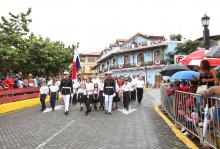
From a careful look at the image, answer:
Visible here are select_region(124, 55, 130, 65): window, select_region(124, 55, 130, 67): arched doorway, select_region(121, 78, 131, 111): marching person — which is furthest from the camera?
select_region(124, 55, 130, 65): window

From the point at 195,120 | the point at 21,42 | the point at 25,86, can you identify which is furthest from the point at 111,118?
the point at 21,42

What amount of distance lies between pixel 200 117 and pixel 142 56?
55.1m

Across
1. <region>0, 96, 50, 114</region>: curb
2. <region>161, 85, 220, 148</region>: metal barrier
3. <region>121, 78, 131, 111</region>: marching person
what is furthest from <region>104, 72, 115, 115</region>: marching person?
<region>161, 85, 220, 148</region>: metal barrier

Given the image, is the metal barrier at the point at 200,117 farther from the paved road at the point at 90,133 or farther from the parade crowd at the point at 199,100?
the paved road at the point at 90,133

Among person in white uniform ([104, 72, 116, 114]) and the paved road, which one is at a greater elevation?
person in white uniform ([104, 72, 116, 114])

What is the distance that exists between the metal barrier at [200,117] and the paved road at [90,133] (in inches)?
19.3

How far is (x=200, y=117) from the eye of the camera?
7578 mm

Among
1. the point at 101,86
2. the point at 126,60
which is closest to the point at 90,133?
the point at 101,86

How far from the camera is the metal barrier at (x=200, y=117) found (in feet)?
21.4

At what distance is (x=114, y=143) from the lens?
27.9 ft

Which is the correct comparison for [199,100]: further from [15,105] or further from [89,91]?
[15,105]

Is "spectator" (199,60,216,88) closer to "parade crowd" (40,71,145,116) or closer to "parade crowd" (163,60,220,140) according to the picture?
"parade crowd" (163,60,220,140)

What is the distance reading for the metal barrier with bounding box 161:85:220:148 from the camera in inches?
257

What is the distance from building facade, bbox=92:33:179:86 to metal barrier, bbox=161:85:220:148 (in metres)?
48.2
